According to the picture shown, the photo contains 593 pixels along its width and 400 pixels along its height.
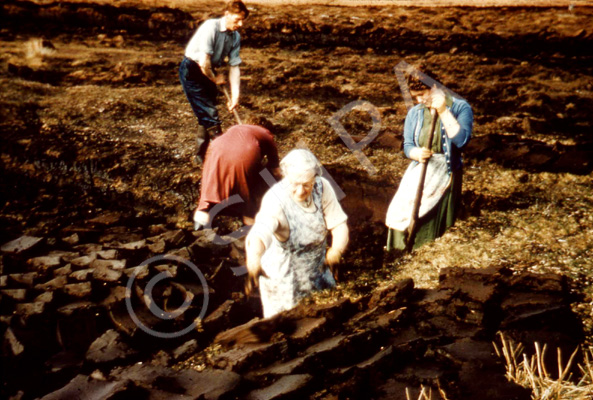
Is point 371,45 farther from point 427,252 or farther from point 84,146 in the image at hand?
point 427,252

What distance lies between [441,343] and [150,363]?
233 centimetres

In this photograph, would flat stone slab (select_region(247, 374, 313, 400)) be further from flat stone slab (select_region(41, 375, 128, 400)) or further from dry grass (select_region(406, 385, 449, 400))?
flat stone slab (select_region(41, 375, 128, 400))

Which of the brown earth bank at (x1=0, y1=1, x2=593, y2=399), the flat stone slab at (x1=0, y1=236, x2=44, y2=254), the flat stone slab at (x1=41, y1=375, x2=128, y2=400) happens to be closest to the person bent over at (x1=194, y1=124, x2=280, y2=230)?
the brown earth bank at (x1=0, y1=1, x2=593, y2=399)

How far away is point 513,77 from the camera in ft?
31.9

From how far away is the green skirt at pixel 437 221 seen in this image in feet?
16.2

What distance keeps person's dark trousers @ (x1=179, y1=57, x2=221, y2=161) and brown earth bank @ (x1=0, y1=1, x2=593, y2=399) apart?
112 cm

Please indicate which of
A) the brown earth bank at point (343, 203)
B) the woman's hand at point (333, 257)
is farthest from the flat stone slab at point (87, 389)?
the woman's hand at point (333, 257)

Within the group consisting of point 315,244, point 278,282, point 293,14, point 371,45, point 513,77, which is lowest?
point 278,282

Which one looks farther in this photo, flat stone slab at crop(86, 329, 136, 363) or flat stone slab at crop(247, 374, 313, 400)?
flat stone slab at crop(86, 329, 136, 363)

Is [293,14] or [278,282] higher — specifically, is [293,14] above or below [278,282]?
above

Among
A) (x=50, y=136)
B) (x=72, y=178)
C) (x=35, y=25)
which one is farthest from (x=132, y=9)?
(x=72, y=178)

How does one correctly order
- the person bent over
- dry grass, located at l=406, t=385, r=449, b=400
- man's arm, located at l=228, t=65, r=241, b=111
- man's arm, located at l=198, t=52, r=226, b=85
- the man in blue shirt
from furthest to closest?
man's arm, located at l=228, t=65, r=241, b=111, man's arm, located at l=198, t=52, r=226, b=85, the man in blue shirt, the person bent over, dry grass, located at l=406, t=385, r=449, b=400

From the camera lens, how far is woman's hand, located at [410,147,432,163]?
4.48 m

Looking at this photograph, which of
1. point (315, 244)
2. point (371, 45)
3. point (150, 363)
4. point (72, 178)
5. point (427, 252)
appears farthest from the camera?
point (371, 45)
